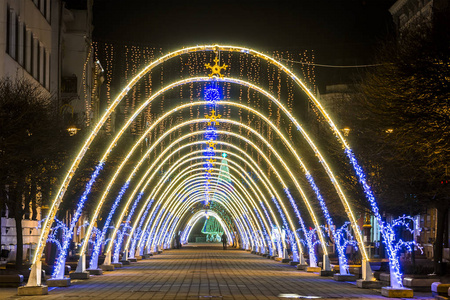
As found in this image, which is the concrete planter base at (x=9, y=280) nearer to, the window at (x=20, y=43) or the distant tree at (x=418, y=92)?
the distant tree at (x=418, y=92)

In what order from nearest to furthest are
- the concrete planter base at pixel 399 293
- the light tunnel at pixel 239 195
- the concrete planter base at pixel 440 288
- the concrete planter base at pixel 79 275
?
the concrete planter base at pixel 440 288 → the concrete planter base at pixel 399 293 → the light tunnel at pixel 239 195 → the concrete planter base at pixel 79 275

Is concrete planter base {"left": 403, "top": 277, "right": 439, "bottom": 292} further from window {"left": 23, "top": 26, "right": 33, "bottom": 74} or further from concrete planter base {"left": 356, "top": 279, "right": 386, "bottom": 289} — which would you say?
window {"left": 23, "top": 26, "right": 33, "bottom": 74}

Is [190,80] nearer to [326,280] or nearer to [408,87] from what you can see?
[326,280]

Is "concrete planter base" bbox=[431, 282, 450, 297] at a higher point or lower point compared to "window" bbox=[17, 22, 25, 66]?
lower

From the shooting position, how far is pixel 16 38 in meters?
45.8

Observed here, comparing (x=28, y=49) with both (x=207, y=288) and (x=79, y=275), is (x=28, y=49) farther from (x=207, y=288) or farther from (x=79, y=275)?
(x=207, y=288)

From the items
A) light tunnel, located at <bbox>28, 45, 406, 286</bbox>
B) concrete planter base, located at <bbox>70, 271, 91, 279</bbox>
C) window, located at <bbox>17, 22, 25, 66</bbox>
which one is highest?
window, located at <bbox>17, 22, 25, 66</bbox>

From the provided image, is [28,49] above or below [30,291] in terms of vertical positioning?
above

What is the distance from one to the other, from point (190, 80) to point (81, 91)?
4139 centimetres

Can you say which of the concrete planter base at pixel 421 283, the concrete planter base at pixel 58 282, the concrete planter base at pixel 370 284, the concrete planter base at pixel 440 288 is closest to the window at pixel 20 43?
the concrete planter base at pixel 58 282

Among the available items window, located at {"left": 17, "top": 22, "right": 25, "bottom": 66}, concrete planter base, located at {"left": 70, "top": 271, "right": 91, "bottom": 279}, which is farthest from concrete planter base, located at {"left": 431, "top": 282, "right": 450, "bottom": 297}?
window, located at {"left": 17, "top": 22, "right": 25, "bottom": 66}

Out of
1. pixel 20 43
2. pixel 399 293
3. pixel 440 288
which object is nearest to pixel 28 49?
pixel 20 43

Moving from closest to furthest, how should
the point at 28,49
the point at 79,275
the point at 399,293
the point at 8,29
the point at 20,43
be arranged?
the point at 399,293
the point at 79,275
the point at 8,29
the point at 20,43
the point at 28,49

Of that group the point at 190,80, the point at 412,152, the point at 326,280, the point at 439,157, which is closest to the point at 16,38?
the point at 190,80
